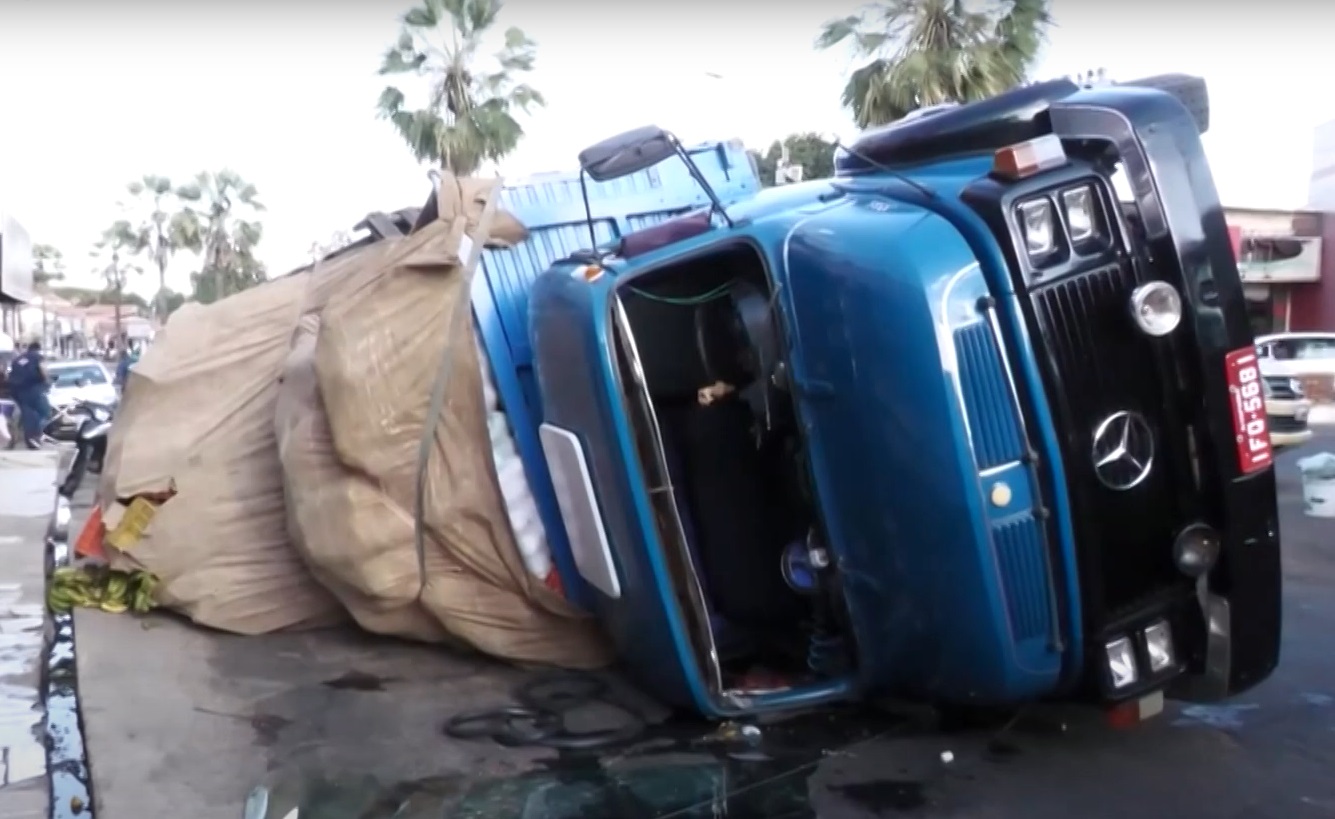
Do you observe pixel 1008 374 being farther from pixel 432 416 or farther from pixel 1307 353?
pixel 1307 353

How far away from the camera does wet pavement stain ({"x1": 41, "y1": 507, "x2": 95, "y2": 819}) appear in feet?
14.7

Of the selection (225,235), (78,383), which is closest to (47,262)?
(225,235)

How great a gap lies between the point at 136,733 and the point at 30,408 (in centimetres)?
1376

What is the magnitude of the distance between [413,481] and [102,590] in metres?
2.10

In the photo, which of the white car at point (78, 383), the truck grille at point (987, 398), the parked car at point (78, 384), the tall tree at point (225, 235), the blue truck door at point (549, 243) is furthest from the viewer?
the tall tree at point (225, 235)

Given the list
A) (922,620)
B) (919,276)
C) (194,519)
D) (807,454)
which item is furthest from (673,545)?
(194,519)

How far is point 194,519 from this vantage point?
655cm

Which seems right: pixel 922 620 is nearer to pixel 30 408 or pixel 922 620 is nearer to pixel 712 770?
pixel 712 770

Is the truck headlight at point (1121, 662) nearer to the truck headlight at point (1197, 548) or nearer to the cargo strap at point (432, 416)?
the truck headlight at point (1197, 548)

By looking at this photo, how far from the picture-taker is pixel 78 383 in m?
23.1

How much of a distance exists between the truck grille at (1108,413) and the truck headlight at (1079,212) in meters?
0.12

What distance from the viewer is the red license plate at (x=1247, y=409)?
4.14m

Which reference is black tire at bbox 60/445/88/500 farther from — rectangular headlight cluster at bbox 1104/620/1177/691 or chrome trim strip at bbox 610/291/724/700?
rectangular headlight cluster at bbox 1104/620/1177/691

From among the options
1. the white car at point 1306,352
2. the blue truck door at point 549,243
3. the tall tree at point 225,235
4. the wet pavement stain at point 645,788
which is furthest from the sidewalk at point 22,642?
the tall tree at point 225,235
